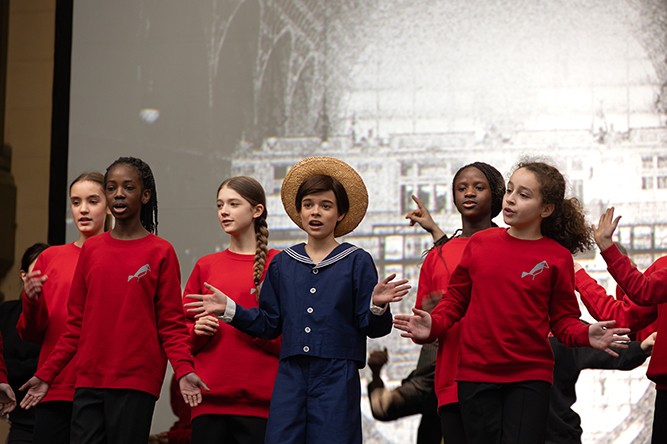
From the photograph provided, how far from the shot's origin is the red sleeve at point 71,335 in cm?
366

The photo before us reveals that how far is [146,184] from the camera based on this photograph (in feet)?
12.7

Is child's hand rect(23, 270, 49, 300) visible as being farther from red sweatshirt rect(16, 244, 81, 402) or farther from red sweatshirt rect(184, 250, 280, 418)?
red sweatshirt rect(184, 250, 280, 418)

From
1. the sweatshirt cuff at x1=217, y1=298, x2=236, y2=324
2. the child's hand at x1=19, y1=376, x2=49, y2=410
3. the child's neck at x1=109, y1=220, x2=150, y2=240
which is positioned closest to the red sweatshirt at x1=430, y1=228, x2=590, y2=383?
the sweatshirt cuff at x1=217, y1=298, x2=236, y2=324

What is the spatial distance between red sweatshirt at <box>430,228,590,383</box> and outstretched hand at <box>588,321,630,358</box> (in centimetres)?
4

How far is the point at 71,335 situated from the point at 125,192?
0.58m

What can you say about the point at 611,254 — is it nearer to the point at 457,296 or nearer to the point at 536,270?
the point at 536,270

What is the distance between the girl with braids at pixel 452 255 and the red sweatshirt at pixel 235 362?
664mm

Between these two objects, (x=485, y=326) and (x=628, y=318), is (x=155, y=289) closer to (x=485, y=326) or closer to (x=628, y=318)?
(x=485, y=326)

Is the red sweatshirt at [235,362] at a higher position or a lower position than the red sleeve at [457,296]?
lower

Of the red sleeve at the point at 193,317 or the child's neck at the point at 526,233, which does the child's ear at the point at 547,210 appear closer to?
the child's neck at the point at 526,233

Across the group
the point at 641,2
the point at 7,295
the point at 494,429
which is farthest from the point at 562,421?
the point at 7,295

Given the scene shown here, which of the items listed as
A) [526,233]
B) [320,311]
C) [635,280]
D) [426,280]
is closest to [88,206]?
[320,311]

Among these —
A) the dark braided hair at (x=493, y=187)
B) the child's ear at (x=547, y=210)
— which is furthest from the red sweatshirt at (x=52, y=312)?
the child's ear at (x=547, y=210)

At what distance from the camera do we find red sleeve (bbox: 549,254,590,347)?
346 cm
